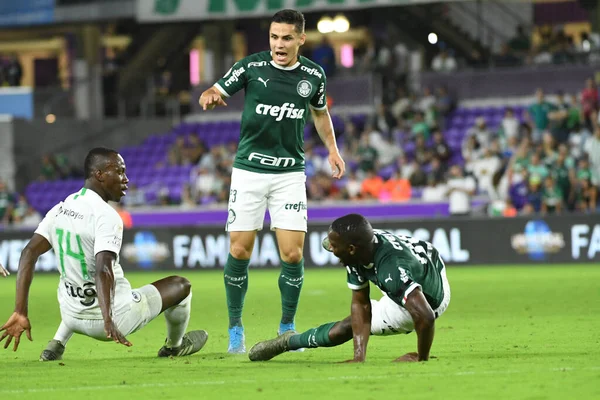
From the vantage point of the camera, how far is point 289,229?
859 cm

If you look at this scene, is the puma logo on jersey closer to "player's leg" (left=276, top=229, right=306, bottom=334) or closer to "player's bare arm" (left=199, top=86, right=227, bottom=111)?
"player's bare arm" (left=199, top=86, right=227, bottom=111)

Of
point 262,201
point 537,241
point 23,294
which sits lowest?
point 537,241

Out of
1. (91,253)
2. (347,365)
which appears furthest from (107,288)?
(347,365)

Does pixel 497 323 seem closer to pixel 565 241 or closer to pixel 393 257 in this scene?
pixel 393 257

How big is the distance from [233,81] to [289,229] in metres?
1.20

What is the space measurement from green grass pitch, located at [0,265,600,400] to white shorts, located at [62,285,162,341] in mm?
241

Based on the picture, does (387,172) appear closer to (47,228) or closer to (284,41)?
(284,41)

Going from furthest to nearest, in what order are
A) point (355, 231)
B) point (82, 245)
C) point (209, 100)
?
point (209, 100)
point (82, 245)
point (355, 231)

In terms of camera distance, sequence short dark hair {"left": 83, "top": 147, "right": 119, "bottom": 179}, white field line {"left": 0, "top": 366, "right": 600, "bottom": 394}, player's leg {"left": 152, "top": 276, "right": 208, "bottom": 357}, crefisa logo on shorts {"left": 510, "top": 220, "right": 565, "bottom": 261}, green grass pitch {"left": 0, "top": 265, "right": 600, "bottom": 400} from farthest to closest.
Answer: crefisa logo on shorts {"left": 510, "top": 220, "right": 565, "bottom": 261}
player's leg {"left": 152, "top": 276, "right": 208, "bottom": 357}
short dark hair {"left": 83, "top": 147, "right": 119, "bottom": 179}
white field line {"left": 0, "top": 366, "right": 600, "bottom": 394}
green grass pitch {"left": 0, "top": 265, "right": 600, "bottom": 400}

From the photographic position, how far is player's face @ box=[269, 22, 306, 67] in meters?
8.43

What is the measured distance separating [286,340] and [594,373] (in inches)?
82.8

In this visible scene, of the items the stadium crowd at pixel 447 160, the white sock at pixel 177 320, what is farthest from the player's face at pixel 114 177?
the stadium crowd at pixel 447 160

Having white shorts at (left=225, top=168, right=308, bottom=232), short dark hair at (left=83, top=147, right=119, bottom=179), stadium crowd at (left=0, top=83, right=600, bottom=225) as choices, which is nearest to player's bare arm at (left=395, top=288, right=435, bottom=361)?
white shorts at (left=225, top=168, right=308, bottom=232)

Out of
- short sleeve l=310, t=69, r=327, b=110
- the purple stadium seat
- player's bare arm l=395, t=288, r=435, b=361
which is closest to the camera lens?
player's bare arm l=395, t=288, r=435, b=361
